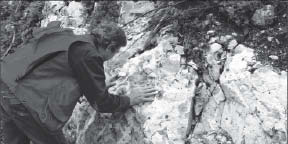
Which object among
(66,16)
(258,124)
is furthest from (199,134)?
(66,16)

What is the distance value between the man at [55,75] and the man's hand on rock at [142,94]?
16.5 inches

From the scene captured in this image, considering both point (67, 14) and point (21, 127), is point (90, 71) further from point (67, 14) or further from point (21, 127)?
point (67, 14)

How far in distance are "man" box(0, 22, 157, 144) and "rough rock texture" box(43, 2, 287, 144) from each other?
0.59m

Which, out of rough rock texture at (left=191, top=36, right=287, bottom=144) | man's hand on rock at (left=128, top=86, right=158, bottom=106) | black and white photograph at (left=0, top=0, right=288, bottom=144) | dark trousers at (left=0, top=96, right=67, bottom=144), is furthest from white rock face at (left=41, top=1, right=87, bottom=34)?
rough rock texture at (left=191, top=36, right=287, bottom=144)

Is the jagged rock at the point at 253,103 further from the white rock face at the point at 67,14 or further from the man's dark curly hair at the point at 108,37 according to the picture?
the white rock face at the point at 67,14

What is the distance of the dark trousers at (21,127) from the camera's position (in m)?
3.12

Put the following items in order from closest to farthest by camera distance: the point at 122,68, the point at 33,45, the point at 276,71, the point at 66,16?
the point at 33,45 → the point at 276,71 → the point at 122,68 → the point at 66,16

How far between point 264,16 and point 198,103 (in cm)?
104

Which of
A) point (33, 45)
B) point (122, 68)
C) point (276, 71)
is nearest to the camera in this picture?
point (33, 45)

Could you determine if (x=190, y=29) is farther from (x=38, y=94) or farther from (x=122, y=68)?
(x=38, y=94)

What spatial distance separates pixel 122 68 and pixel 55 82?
41.3 inches

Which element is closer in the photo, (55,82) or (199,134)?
(55,82)

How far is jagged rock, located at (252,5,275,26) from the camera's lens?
379 cm

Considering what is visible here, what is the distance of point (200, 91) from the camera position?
3658 millimetres
